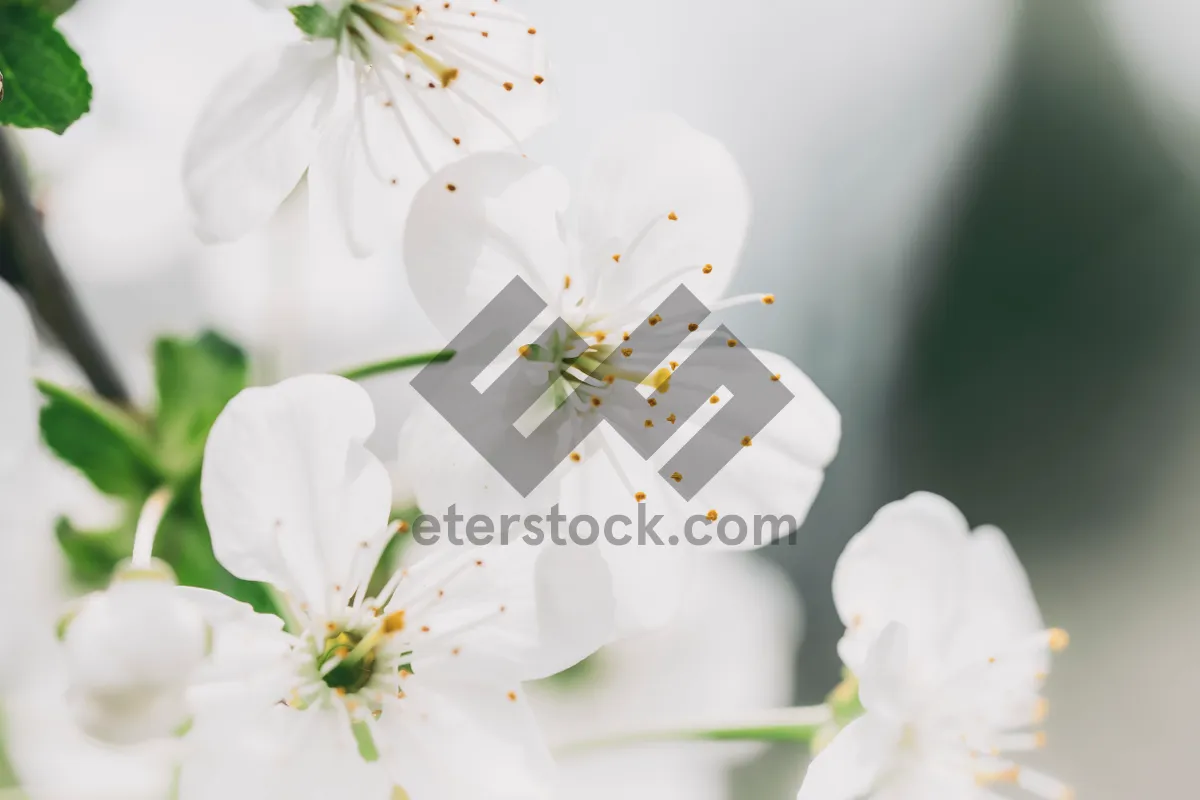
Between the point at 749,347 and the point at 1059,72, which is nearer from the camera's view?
the point at 749,347

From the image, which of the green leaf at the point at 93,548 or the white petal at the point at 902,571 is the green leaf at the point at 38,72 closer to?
the green leaf at the point at 93,548

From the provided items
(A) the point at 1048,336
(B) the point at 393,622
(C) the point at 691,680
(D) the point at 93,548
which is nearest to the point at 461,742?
(B) the point at 393,622

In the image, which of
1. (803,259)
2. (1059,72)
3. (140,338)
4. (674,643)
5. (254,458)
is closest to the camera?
(254,458)

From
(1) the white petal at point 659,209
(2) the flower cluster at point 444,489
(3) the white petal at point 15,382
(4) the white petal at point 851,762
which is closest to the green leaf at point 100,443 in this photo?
(2) the flower cluster at point 444,489

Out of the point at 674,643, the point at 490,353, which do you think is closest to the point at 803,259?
the point at 674,643

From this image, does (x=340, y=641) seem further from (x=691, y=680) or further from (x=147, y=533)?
(x=691, y=680)

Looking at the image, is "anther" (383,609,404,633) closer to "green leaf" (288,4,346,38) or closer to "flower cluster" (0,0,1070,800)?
"flower cluster" (0,0,1070,800)

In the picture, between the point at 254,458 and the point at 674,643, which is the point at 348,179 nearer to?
the point at 254,458

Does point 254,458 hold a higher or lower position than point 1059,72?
lower

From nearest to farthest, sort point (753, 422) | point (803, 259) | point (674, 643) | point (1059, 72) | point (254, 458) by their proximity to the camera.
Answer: point (254, 458), point (753, 422), point (674, 643), point (803, 259), point (1059, 72)
